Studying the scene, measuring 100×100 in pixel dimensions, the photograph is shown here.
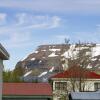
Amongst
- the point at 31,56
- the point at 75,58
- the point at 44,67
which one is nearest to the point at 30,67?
the point at 44,67

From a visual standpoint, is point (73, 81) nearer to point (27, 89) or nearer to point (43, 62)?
point (27, 89)

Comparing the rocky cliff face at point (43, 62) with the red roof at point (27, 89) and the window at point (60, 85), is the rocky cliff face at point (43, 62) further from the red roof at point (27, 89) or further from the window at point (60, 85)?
the red roof at point (27, 89)

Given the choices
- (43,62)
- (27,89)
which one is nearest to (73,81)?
(27,89)

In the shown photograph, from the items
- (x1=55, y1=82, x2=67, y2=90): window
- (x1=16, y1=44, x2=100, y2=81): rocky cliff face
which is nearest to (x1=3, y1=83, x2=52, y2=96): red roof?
(x1=55, y1=82, x2=67, y2=90): window

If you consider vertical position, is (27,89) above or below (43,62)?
above

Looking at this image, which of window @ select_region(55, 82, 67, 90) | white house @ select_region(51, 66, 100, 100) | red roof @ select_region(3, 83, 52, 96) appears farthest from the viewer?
window @ select_region(55, 82, 67, 90)

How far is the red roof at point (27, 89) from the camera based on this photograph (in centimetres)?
3466

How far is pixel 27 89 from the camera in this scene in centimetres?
3566

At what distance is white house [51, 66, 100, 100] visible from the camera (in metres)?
56.1

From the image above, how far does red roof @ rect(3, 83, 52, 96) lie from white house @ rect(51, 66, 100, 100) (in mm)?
18173

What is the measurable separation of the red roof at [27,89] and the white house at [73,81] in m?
18.2

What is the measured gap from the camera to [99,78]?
7062 cm

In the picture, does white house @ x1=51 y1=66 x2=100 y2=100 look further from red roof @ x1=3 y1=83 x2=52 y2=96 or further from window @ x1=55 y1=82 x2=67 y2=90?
red roof @ x1=3 y1=83 x2=52 y2=96

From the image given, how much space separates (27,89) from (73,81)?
2174cm
